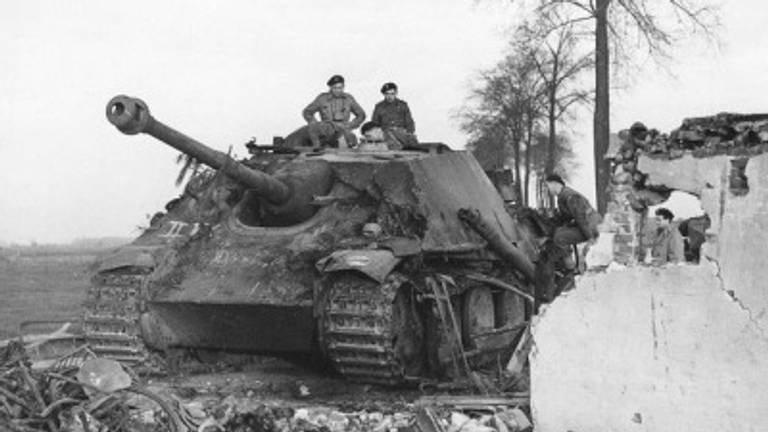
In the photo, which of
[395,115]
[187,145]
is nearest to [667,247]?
[187,145]

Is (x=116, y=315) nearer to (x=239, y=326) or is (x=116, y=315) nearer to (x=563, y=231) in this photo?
(x=239, y=326)

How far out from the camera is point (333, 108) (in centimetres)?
1453

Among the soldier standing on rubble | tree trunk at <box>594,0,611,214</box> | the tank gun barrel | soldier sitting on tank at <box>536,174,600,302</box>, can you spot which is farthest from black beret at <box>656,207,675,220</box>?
tree trunk at <box>594,0,611,214</box>

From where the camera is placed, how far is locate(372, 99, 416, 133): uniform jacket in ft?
50.6

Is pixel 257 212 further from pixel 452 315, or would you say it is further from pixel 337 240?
pixel 452 315

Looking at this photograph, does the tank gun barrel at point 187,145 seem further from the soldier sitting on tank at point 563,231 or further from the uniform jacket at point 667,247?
the uniform jacket at point 667,247

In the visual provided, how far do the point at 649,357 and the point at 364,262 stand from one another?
2.98 metres

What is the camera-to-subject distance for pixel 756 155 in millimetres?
7508

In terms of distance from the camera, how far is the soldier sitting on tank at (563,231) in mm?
11273

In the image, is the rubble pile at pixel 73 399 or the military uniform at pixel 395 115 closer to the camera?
the rubble pile at pixel 73 399

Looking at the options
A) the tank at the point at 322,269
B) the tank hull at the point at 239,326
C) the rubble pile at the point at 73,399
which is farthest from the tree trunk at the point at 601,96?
the rubble pile at the point at 73,399

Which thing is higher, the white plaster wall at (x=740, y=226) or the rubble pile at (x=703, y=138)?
the rubble pile at (x=703, y=138)

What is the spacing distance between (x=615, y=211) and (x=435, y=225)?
3.39 m

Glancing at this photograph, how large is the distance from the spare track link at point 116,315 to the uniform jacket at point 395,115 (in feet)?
15.7
